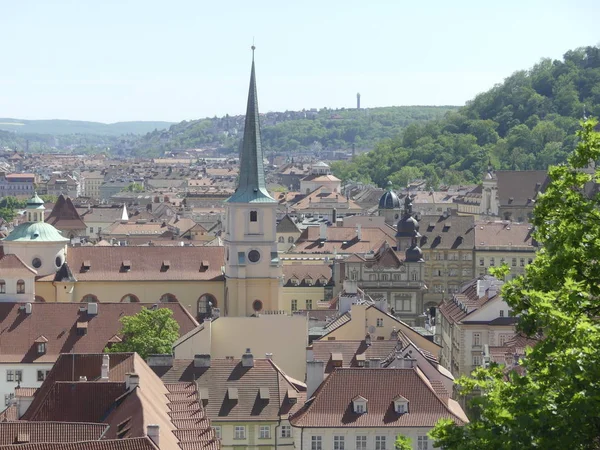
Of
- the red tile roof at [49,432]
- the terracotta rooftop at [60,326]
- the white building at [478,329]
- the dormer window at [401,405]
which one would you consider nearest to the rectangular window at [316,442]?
the dormer window at [401,405]

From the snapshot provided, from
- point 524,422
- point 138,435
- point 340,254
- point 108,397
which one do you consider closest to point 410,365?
point 108,397

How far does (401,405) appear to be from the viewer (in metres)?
46.7

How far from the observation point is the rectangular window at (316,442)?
46188 mm

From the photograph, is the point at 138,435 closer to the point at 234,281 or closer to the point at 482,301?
the point at 482,301

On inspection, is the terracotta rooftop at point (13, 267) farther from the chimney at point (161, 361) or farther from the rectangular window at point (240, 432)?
the rectangular window at point (240, 432)

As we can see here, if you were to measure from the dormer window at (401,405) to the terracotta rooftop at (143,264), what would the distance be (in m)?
37.5

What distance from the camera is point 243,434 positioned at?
50.9 meters

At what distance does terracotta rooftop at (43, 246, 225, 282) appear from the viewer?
83250mm

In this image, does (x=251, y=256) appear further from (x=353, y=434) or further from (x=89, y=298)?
(x=353, y=434)

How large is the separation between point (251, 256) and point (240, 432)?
32316 millimetres

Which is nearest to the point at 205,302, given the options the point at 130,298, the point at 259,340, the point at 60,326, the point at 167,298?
the point at 167,298

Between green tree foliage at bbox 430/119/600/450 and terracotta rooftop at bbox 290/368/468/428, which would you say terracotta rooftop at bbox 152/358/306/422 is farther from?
green tree foliage at bbox 430/119/600/450

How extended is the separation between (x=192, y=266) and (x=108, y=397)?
38998mm

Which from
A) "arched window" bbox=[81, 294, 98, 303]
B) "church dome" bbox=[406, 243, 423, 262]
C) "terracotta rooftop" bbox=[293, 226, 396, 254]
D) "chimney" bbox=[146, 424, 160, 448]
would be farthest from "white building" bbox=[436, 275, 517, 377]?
"terracotta rooftop" bbox=[293, 226, 396, 254]
